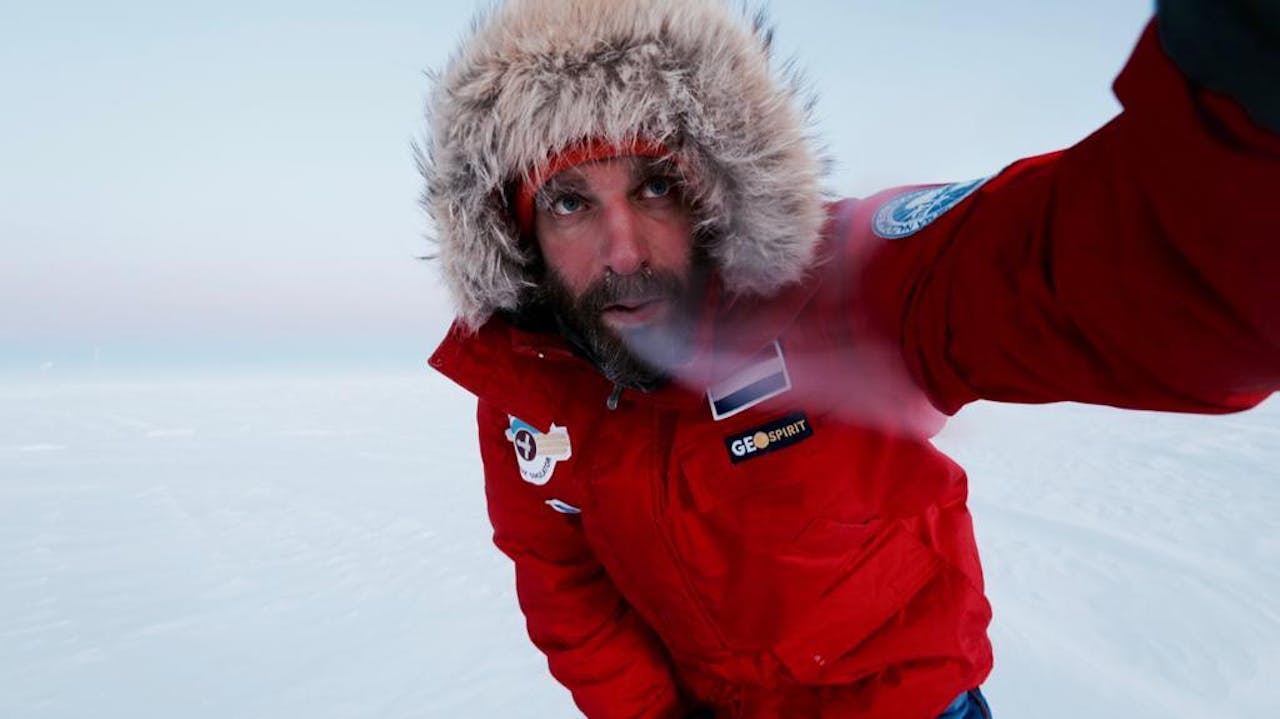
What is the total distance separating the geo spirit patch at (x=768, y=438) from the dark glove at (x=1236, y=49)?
69 centimetres

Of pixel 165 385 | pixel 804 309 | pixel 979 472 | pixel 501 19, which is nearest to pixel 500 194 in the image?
pixel 501 19

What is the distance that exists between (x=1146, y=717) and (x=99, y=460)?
29.6 feet

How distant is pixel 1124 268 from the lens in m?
0.50

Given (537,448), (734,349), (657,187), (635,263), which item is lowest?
(537,448)

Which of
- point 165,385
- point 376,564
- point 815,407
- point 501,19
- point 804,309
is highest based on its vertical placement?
point 501,19

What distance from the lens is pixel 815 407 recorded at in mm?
1007

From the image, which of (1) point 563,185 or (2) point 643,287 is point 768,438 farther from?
(1) point 563,185

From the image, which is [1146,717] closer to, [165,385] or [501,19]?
[501,19]

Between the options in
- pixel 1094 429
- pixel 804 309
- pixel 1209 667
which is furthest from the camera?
pixel 1094 429

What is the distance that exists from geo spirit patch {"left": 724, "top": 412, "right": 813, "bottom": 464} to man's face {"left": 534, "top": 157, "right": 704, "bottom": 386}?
18cm

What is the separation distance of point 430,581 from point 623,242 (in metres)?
3.36

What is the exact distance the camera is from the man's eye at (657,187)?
1.15m

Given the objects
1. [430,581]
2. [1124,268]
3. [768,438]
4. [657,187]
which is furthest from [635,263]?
[430,581]

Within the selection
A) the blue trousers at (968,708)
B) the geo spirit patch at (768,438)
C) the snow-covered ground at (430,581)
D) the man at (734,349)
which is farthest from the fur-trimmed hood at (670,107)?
the blue trousers at (968,708)
